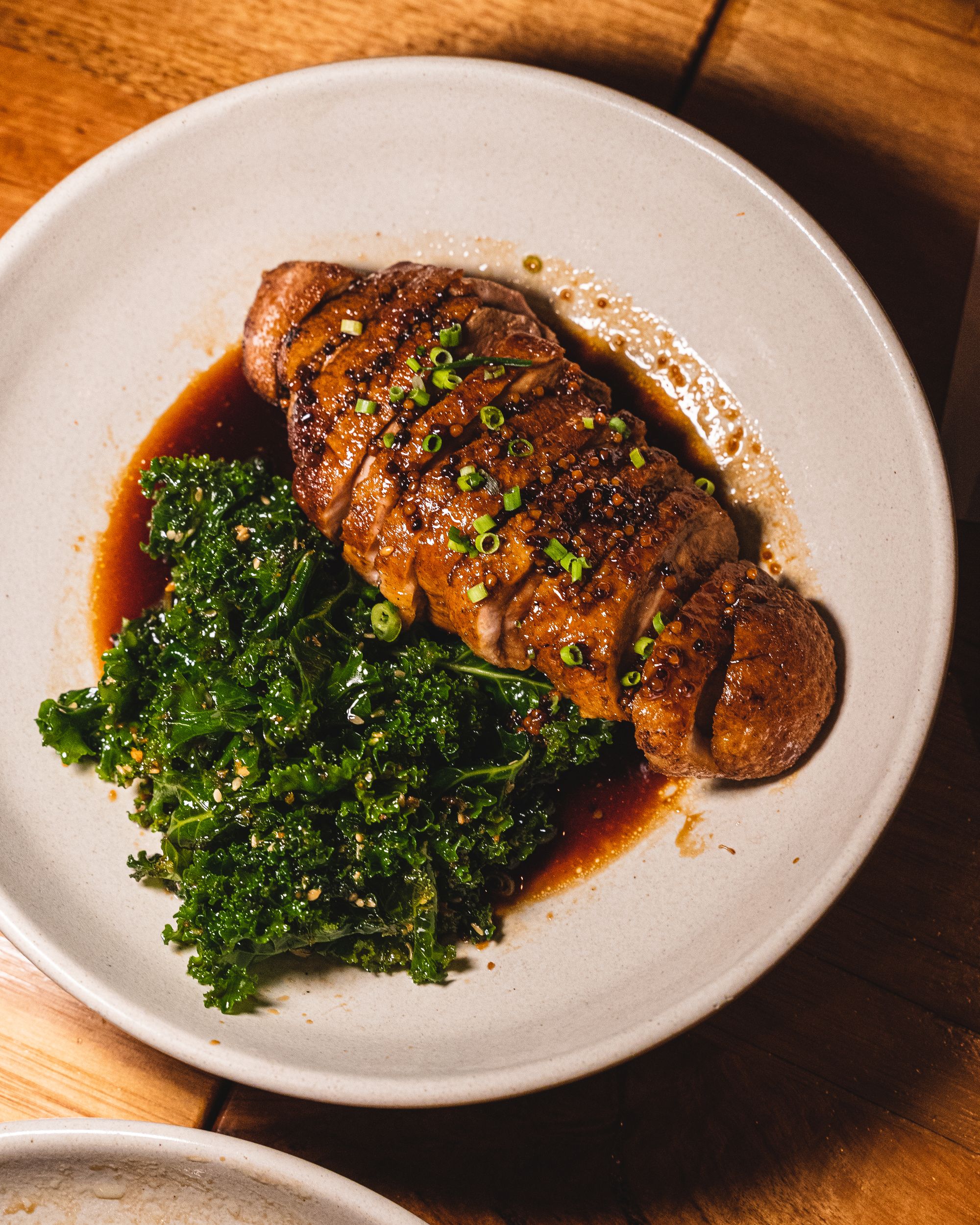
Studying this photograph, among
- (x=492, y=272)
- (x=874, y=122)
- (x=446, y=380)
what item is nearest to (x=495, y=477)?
Result: (x=446, y=380)

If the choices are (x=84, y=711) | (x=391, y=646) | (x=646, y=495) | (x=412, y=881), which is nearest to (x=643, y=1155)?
(x=412, y=881)

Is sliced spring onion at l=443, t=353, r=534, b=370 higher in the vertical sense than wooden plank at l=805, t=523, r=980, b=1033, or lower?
higher

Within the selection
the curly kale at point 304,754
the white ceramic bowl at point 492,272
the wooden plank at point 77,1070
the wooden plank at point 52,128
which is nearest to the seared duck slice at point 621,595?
the curly kale at point 304,754

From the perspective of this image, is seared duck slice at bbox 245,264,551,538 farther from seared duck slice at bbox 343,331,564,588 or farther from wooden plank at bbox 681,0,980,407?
wooden plank at bbox 681,0,980,407

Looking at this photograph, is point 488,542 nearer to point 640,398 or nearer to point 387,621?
point 387,621

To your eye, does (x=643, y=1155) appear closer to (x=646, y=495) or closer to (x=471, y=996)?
(x=471, y=996)

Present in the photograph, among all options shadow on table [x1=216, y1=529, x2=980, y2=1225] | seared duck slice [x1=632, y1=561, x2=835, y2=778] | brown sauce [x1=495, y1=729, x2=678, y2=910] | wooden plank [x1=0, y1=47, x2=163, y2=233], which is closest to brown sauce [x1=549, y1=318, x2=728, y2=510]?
seared duck slice [x1=632, y1=561, x2=835, y2=778]

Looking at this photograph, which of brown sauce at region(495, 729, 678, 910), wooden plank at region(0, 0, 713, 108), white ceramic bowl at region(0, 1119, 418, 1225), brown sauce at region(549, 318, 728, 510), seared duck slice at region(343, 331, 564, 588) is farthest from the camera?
wooden plank at region(0, 0, 713, 108)

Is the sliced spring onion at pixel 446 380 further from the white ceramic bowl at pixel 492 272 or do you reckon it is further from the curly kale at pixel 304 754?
the white ceramic bowl at pixel 492 272
